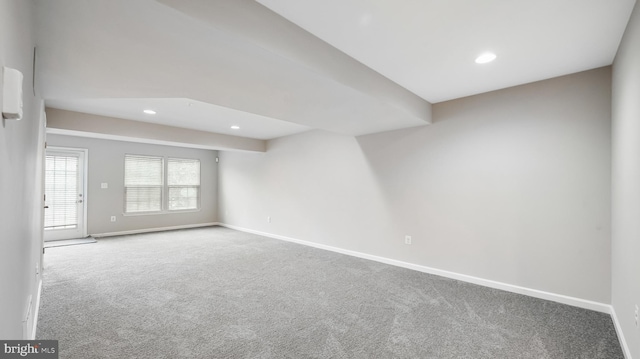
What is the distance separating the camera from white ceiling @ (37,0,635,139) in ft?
5.30

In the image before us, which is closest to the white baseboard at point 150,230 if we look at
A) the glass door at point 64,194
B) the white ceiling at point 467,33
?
the glass door at point 64,194

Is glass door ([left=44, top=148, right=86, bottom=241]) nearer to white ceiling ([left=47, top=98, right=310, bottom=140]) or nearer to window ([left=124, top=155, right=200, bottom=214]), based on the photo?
window ([left=124, top=155, right=200, bottom=214])

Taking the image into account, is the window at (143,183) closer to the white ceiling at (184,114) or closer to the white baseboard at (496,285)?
the white ceiling at (184,114)

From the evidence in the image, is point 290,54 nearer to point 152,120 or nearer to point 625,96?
point 625,96

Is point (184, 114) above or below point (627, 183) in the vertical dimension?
above

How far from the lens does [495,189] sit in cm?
326

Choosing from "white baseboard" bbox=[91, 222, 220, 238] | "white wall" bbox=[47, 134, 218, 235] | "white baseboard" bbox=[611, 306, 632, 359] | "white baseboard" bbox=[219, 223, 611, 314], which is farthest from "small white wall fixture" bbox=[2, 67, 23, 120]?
"white baseboard" bbox=[91, 222, 220, 238]

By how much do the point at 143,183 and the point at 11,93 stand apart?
6906 mm

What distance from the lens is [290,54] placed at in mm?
1946

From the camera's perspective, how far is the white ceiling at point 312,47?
63.6 inches

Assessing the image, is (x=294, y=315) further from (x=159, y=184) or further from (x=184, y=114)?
(x=159, y=184)

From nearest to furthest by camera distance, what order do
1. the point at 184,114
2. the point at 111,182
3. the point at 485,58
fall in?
the point at 485,58
the point at 184,114
the point at 111,182

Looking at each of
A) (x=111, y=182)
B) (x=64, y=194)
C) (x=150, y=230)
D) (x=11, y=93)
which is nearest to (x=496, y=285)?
(x=11, y=93)

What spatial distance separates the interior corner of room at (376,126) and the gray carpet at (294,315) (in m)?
0.30
